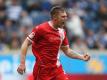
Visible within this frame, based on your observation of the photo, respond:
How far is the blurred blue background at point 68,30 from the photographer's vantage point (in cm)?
1591

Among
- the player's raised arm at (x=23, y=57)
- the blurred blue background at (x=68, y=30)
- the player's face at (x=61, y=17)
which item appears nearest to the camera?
the player's raised arm at (x=23, y=57)

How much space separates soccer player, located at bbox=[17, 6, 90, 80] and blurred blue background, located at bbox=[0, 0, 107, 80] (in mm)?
4506

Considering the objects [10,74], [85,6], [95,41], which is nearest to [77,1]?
[85,6]

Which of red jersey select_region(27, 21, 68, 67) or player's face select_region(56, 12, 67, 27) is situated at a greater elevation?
player's face select_region(56, 12, 67, 27)

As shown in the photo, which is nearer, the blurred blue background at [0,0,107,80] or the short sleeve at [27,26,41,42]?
the short sleeve at [27,26,41,42]

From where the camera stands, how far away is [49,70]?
10.0 m

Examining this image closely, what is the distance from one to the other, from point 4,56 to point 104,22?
449 centimetres

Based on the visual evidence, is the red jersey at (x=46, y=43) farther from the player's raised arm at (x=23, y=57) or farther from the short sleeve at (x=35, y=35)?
the player's raised arm at (x=23, y=57)

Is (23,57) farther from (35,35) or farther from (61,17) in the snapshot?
(61,17)

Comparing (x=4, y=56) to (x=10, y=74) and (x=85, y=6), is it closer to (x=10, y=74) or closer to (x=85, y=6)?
(x=10, y=74)

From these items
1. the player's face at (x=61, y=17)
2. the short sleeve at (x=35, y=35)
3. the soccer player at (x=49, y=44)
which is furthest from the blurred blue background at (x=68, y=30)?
the player's face at (x=61, y=17)

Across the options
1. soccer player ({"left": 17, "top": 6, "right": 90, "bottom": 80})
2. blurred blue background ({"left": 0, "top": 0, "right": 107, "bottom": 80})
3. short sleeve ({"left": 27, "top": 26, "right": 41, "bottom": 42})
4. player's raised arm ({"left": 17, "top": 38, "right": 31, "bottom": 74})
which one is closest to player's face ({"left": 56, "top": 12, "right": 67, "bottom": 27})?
soccer player ({"left": 17, "top": 6, "right": 90, "bottom": 80})

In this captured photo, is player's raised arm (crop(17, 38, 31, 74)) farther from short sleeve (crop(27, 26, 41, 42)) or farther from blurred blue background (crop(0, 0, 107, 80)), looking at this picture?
blurred blue background (crop(0, 0, 107, 80))

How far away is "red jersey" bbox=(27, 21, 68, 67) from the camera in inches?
390
